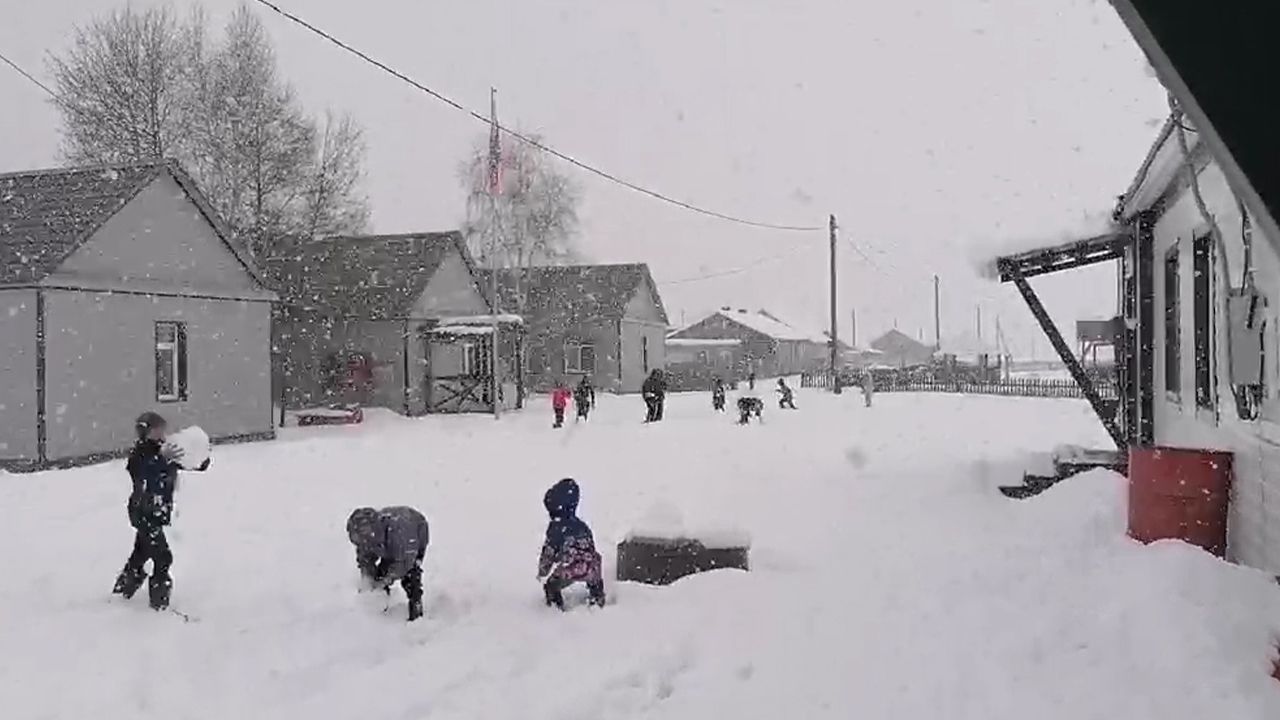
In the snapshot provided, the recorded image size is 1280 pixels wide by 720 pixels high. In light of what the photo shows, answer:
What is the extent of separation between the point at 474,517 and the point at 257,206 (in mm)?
22452

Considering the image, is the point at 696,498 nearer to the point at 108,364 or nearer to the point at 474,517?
the point at 474,517

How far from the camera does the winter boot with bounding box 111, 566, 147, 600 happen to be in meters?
7.35

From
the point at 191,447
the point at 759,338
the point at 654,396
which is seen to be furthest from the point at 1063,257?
the point at 759,338

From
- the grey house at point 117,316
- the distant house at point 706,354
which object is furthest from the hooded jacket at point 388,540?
the distant house at point 706,354

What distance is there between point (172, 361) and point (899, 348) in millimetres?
111178

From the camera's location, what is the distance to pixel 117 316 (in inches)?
709

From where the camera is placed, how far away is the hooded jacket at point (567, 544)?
6.97 m

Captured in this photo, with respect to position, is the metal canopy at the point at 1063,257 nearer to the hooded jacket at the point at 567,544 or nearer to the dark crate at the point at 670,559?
the dark crate at the point at 670,559

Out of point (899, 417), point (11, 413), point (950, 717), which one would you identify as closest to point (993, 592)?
→ point (950, 717)

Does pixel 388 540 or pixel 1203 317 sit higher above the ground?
pixel 1203 317

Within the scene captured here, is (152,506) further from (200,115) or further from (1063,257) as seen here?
(200,115)

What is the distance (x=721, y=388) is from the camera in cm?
3014

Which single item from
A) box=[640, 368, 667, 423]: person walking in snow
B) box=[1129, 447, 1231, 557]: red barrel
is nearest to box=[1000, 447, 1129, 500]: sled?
box=[1129, 447, 1231, 557]: red barrel

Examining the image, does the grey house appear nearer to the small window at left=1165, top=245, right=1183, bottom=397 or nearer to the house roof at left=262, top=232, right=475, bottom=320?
the house roof at left=262, top=232, right=475, bottom=320
